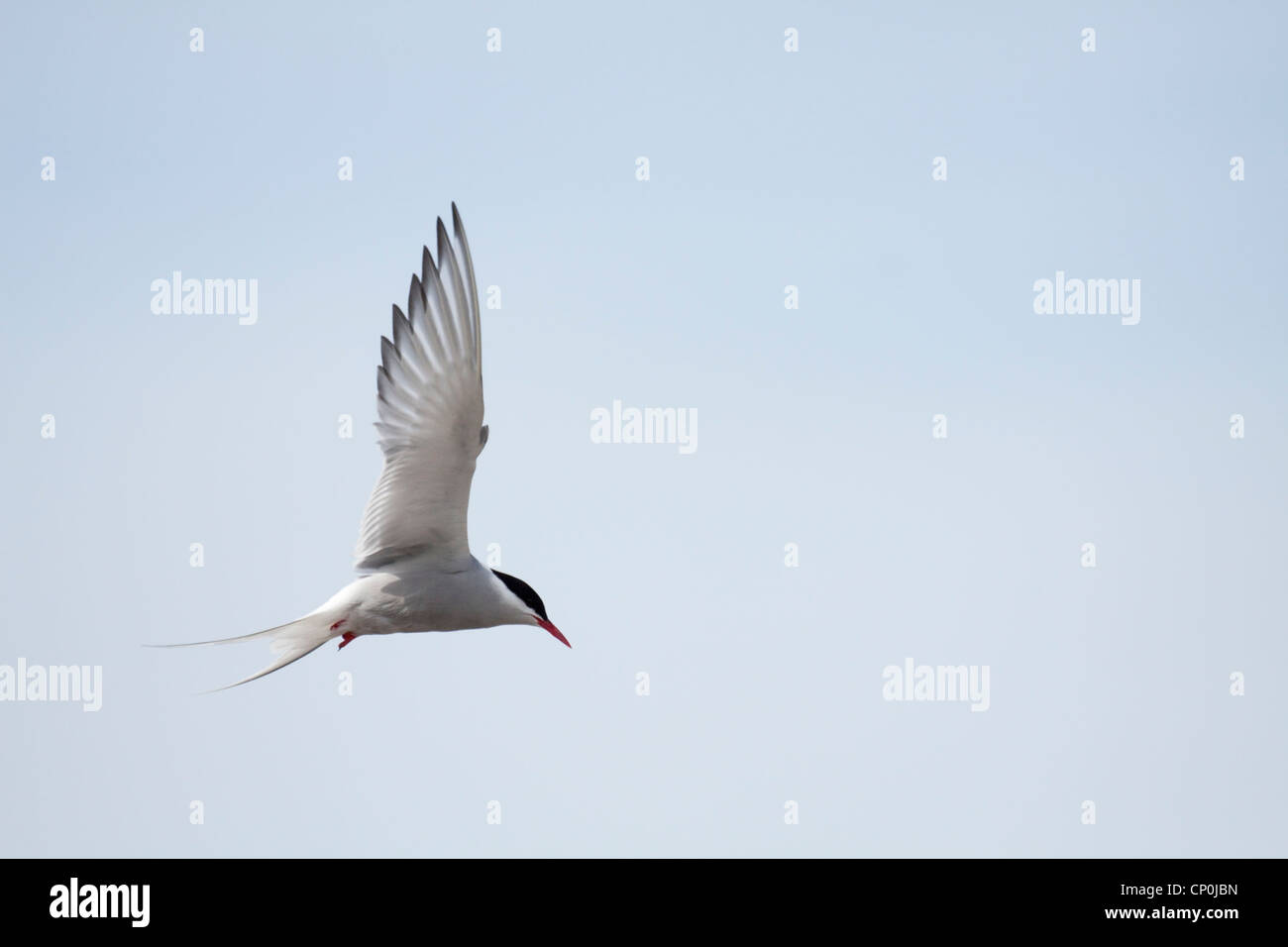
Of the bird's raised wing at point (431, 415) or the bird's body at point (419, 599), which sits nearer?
the bird's raised wing at point (431, 415)

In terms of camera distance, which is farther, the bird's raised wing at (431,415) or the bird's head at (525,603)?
the bird's head at (525,603)

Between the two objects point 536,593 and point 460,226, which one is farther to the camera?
point 536,593

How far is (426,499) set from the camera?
7.46 m

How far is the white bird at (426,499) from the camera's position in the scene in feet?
23.0

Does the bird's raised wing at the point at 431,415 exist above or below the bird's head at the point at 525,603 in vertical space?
above

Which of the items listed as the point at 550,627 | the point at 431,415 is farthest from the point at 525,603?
the point at 431,415

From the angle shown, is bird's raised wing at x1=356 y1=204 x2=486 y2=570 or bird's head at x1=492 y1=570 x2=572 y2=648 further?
bird's head at x1=492 y1=570 x2=572 y2=648

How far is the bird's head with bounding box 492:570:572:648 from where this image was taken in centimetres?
780

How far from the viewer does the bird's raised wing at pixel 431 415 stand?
22.9ft

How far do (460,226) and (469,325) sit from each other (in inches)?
20.3

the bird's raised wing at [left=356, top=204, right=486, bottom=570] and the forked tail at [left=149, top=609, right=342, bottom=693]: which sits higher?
the bird's raised wing at [left=356, top=204, right=486, bottom=570]
